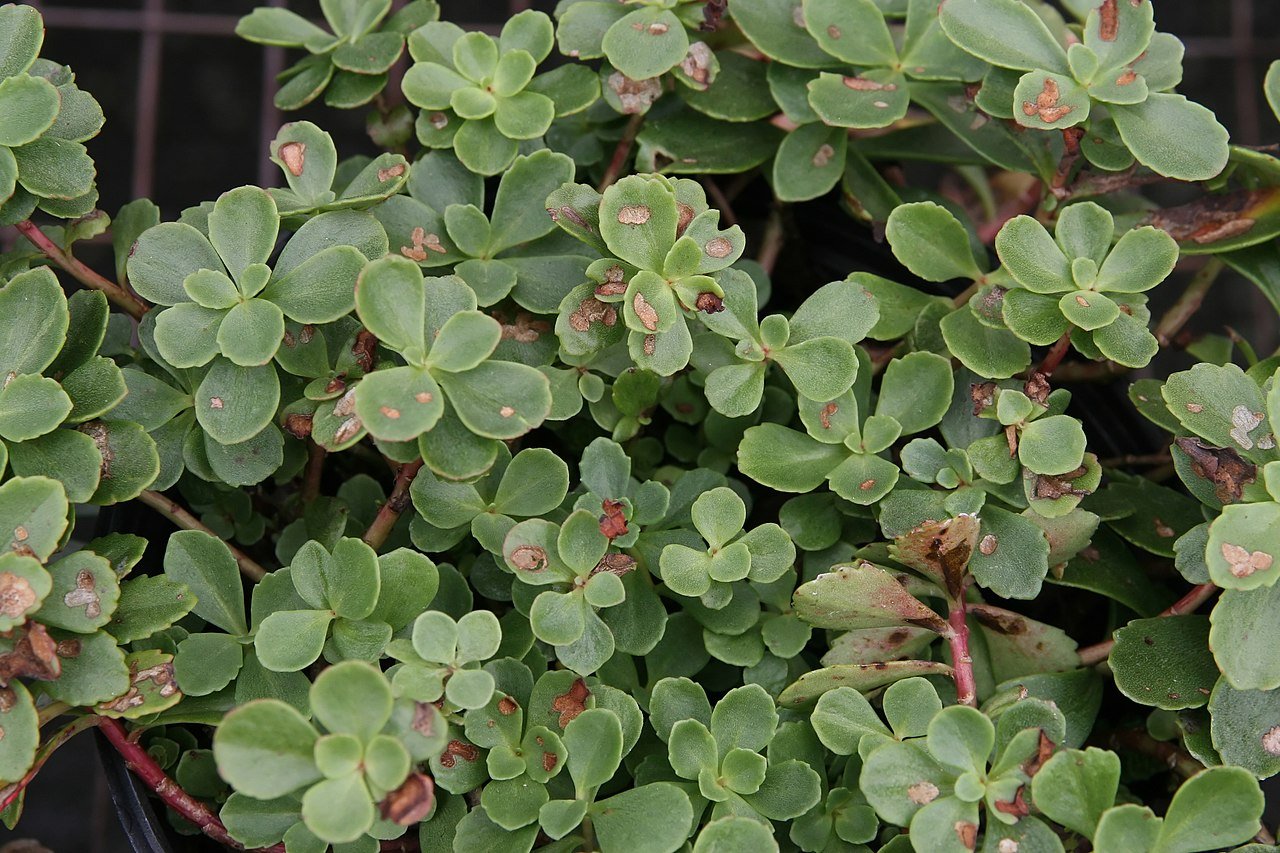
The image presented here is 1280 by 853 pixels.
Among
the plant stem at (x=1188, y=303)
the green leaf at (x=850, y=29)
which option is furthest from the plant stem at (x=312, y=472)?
the plant stem at (x=1188, y=303)

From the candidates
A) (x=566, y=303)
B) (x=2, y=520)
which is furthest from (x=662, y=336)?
(x=2, y=520)

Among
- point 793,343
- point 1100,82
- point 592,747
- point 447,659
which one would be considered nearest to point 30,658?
point 447,659

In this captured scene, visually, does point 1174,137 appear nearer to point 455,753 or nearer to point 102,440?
point 455,753

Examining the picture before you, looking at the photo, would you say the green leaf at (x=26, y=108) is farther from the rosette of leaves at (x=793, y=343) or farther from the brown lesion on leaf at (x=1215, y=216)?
the brown lesion on leaf at (x=1215, y=216)

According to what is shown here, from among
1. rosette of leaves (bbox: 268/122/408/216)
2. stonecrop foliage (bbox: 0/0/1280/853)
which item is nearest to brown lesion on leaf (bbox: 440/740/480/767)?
stonecrop foliage (bbox: 0/0/1280/853)

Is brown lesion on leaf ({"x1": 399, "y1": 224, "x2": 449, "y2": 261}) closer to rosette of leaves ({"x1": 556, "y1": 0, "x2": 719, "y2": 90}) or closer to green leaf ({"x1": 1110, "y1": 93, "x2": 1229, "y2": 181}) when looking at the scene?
rosette of leaves ({"x1": 556, "y1": 0, "x2": 719, "y2": 90})

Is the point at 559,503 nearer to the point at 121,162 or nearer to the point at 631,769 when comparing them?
the point at 631,769
